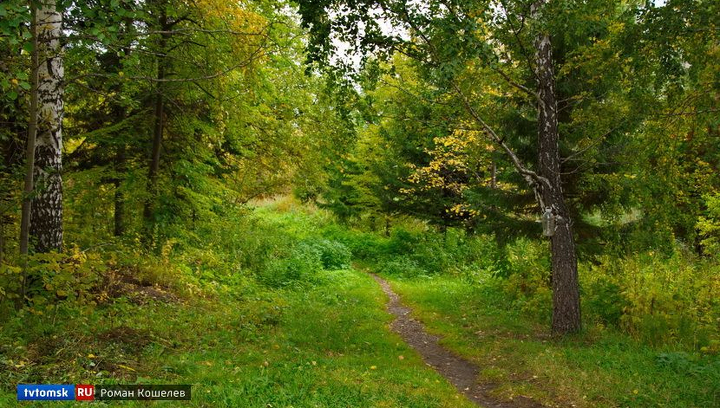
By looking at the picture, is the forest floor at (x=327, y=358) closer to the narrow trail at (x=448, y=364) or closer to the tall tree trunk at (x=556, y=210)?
the narrow trail at (x=448, y=364)

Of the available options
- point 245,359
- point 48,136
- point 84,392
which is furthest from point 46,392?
point 48,136

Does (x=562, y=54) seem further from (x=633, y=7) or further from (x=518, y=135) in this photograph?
(x=633, y=7)

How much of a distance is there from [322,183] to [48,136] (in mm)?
9340

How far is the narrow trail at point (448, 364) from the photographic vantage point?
6.81m

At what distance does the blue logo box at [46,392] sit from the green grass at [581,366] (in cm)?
575

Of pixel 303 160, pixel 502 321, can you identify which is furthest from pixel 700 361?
pixel 303 160

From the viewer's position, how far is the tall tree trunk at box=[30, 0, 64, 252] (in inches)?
250

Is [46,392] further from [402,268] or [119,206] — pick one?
[402,268]

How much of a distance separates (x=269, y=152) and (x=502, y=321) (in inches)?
372

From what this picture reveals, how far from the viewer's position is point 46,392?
14.7ft

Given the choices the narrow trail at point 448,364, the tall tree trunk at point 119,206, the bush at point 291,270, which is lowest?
the narrow trail at point 448,364

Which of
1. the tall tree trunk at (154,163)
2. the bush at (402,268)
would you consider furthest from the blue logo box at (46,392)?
the bush at (402,268)

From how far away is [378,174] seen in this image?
22250mm

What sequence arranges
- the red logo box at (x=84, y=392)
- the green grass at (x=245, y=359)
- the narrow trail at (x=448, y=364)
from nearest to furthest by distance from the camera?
the red logo box at (x=84, y=392), the green grass at (x=245, y=359), the narrow trail at (x=448, y=364)
